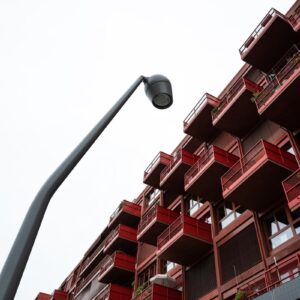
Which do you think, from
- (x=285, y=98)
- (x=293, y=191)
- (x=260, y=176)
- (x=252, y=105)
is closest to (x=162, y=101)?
(x=293, y=191)

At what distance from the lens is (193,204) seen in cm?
2464

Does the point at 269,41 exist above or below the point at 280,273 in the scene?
above

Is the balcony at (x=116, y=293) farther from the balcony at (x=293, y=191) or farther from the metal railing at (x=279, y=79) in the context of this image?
the metal railing at (x=279, y=79)

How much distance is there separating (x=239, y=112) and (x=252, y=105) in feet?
2.68

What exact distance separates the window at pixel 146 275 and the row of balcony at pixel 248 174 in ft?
29.3

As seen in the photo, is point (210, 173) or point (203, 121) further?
point (203, 121)

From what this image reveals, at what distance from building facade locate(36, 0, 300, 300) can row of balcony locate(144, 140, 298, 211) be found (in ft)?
0.15

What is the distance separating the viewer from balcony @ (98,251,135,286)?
29.1 meters

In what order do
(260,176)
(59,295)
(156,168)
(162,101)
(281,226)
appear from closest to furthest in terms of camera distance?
(162,101) < (260,176) < (281,226) < (156,168) < (59,295)

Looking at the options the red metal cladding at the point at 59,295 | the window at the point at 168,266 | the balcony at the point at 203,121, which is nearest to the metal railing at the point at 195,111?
the balcony at the point at 203,121

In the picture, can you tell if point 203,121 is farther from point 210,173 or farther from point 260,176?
point 260,176

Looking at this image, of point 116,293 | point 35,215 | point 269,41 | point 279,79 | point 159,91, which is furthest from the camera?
point 116,293

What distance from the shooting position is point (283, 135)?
1766cm

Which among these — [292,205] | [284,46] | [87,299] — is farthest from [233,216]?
[87,299]
